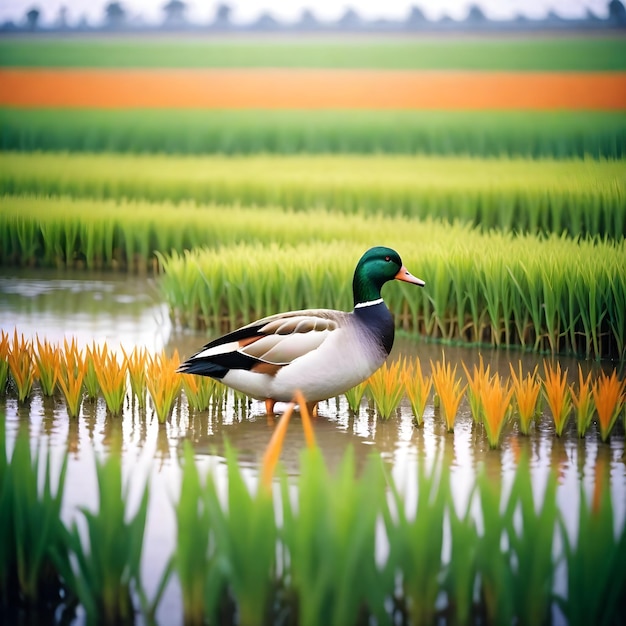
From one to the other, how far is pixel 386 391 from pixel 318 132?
5615mm

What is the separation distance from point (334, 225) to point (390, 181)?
1.22 m

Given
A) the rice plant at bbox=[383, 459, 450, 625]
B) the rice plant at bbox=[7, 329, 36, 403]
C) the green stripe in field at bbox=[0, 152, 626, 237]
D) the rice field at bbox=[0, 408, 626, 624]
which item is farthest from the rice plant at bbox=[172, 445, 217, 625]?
the green stripe in field at bbox=[0, 152, 626, 237]

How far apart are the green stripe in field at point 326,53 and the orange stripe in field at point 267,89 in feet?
0.28

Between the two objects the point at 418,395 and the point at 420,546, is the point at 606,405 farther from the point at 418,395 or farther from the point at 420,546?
the point at 420,546

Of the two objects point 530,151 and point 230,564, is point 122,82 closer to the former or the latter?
point 530,151

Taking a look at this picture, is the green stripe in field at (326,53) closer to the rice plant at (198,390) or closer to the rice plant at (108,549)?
the rice plant at (198,390)

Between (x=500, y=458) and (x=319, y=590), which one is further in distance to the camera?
(x=500, y=458)

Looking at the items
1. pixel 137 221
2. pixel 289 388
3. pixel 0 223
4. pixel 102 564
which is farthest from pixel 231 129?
pixel 102 564

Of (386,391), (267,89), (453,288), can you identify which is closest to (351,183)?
(267,89)

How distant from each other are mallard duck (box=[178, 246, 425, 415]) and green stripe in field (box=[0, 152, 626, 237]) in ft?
7.36

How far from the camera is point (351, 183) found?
7.76 meters

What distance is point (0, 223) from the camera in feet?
19.8

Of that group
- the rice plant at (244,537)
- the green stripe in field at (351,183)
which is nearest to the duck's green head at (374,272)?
the rice plant at (244,537)

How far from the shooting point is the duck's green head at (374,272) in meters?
3.79
